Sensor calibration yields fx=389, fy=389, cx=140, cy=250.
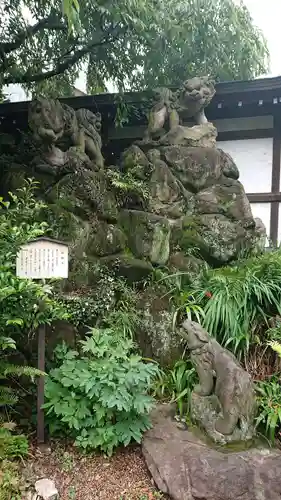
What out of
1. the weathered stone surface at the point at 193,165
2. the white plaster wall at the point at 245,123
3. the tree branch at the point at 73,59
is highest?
the tree branch at the point at 73,59

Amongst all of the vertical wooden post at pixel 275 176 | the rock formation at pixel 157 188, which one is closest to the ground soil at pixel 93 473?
the rock formation at pixel 157 188

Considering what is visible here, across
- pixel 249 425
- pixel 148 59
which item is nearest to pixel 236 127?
pixel 148 59

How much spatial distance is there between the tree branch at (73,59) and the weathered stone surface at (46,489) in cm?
639

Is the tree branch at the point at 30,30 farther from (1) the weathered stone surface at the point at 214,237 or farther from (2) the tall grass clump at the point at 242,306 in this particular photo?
(2) the tall grass clump at the point at 242,306

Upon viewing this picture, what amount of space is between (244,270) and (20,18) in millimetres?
5851

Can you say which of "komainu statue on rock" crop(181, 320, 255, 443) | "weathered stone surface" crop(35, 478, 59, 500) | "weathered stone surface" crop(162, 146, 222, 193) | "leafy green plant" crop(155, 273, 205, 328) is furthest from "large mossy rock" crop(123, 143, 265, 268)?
"weathered stone surface" crop(35, 478, 59, 500)

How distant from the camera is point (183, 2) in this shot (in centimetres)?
682

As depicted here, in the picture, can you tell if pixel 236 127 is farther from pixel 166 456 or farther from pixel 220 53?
pixel 166 456

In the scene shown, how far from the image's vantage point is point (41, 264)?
133 inches

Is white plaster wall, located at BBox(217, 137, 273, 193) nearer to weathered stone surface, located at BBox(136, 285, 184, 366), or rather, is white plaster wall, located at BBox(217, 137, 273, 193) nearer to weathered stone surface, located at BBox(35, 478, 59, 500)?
weathered stone surface, located at BBox(136, 285, 184, 366)

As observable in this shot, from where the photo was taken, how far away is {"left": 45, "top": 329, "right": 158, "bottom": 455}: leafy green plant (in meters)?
3.25

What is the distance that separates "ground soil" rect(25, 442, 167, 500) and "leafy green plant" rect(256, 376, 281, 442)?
110 centimetres

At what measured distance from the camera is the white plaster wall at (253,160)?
24.8 feet

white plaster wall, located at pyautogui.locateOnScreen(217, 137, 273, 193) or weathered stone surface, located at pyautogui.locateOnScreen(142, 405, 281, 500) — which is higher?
white plaster wall, located at pyautogui.locateOnScreen(217, 137, 273, 193)
